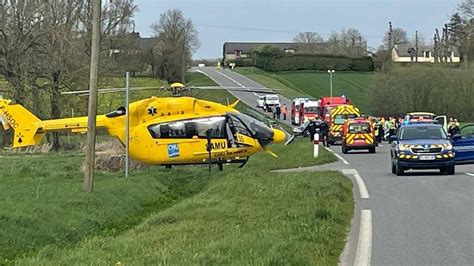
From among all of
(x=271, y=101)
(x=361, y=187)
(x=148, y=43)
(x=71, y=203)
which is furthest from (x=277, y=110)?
(x=71, y=203)

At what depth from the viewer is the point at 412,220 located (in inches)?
610

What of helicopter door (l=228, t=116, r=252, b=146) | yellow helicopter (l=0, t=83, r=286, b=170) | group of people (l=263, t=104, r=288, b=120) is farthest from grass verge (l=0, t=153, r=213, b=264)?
group of people (l=263, t=104, r=288, b=120)

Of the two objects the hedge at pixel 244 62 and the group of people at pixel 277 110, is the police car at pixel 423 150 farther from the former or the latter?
the hedge at pixel 244 62

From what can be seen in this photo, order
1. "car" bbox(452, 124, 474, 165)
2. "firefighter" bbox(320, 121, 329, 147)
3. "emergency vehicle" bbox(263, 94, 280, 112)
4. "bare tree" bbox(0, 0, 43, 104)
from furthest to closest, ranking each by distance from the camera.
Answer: "emergency vehicle" bbox(263, 94, 280, 112) → "bare tree" bbox(0, 0, 43, 104) → "firefighter" bbox(320, 121, 329, 147) → "car" bbox(452, 124, 474, 165)

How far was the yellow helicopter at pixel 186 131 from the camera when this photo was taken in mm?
30019

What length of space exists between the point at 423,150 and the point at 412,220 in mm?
11527

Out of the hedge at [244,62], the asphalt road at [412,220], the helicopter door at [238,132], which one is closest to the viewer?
the asphalt road at [412,220]

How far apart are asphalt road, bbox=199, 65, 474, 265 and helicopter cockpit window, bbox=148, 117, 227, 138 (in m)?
4.77

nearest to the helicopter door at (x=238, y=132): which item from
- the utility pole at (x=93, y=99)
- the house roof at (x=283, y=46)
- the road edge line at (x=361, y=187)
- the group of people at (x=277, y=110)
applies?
the road edge line at (x=361, y=187)

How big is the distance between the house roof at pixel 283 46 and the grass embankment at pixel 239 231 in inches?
4835

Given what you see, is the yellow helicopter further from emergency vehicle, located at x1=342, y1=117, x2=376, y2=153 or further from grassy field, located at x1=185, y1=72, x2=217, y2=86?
grassy field, located at x1=185, y1=72, x2=217, y2=86

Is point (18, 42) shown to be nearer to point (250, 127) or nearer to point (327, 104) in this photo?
point (327, 104)

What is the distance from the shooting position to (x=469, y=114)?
241 ft

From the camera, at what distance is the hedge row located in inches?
4722
